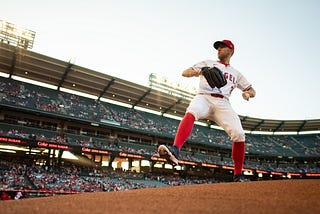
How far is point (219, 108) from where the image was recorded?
4094mm

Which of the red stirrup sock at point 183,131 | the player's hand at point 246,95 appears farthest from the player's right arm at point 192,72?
the player's hand at point 246,95

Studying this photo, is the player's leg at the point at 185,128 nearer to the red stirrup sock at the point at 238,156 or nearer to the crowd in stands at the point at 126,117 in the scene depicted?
the red stirrup sock at the point at 238,156

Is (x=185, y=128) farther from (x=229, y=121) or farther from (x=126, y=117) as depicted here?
(x=126, y=117)

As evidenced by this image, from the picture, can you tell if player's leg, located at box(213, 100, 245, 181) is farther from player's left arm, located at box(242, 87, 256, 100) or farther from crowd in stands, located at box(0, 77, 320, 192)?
crowd in stands, located at box(0, 77, 320, 192)

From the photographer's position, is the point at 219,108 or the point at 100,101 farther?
the point at 100,101

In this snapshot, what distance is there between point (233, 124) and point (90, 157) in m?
26.8

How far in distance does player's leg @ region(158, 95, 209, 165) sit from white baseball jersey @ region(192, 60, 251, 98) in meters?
0.18

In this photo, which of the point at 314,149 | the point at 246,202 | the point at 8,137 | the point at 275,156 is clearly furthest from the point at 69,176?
the point at 314,149

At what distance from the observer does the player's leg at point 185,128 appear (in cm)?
348

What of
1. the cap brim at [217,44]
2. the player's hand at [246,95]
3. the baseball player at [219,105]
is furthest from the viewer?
the player's hand at [246,95]

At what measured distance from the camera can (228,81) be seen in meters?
4.32

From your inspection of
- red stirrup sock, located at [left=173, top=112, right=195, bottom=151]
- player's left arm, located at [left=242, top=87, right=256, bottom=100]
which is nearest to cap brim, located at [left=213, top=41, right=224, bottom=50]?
player's left arm, located at [left=242, top=87, right=256, bottom=100]

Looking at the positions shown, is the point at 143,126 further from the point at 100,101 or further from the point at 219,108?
the point at 219,108

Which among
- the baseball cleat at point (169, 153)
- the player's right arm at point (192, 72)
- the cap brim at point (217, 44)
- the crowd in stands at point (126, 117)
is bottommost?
the baseball cleat at point (169, 153)
